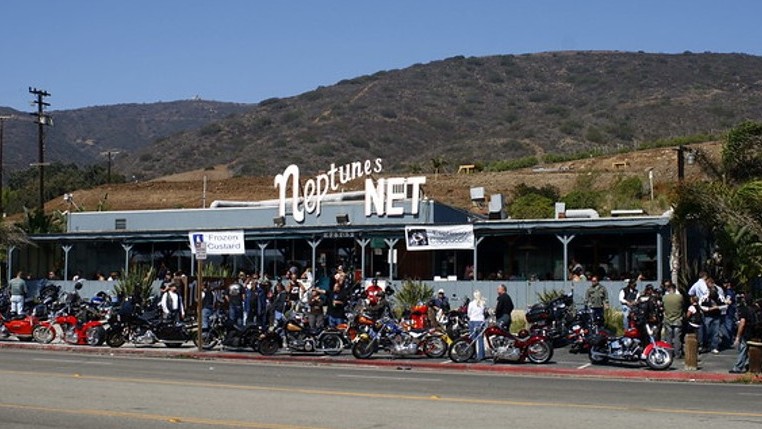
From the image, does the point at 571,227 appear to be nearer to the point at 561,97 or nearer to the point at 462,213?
the point at 462,213

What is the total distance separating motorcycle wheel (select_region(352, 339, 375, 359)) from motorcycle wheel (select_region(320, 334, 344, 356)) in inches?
42.0

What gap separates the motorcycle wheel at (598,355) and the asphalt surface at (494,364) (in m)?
0.17

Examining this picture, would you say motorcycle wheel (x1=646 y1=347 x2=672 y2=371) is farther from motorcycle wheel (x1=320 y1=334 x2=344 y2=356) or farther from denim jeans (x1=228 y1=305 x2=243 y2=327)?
denim jeans (x1=228 y1=305 x2=243 y2=327)

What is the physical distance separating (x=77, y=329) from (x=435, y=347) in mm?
10746

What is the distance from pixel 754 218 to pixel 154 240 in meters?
24.0

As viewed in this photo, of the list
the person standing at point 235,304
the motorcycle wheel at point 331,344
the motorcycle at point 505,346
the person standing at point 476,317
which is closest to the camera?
the motorcycle at point 505,346

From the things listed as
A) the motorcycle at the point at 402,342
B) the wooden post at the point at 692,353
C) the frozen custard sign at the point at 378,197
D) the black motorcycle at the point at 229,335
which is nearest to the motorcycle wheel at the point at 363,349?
the motorcycle at the point at 402,342

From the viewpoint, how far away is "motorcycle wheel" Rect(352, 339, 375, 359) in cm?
2736

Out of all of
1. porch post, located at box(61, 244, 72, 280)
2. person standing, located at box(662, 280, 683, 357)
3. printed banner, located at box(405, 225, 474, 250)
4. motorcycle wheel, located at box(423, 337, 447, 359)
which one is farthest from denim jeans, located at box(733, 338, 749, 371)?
porch post, located at box(61, 244, 72, 280)

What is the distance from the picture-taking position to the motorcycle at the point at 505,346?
25.9 metres

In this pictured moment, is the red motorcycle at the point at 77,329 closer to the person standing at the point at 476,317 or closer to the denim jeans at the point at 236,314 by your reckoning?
the denim jeans at the point at 236,314

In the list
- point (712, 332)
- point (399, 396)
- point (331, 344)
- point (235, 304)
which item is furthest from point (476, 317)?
point (399, 396)

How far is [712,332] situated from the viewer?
2819 centimetres

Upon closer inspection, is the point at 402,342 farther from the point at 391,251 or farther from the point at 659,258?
the point at 391,251
